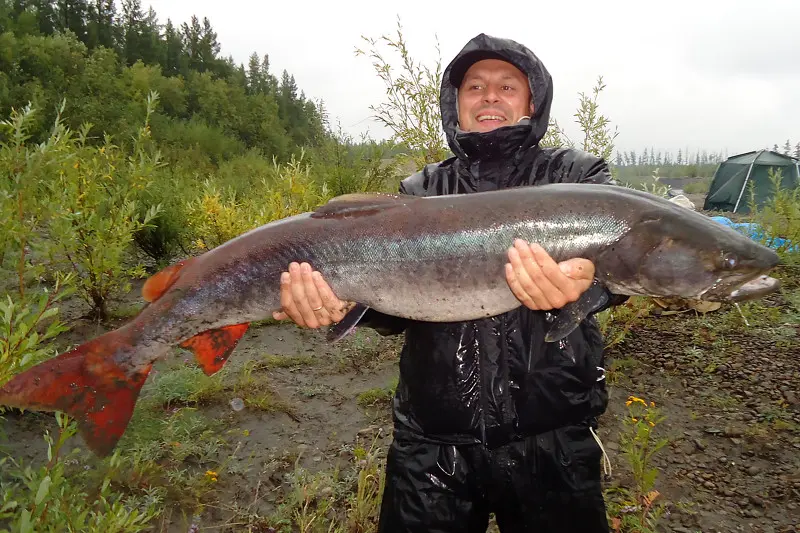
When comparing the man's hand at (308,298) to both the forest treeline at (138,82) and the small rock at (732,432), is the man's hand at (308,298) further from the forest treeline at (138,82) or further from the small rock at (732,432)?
the forest treeline at (138,82)

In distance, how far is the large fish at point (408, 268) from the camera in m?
2.27

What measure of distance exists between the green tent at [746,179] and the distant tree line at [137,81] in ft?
46.6

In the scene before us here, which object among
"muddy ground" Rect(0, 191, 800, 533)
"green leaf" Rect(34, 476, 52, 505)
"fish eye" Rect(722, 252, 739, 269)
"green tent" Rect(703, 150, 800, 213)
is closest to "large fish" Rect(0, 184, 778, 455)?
"fish eye" Rect(722, 252, 739, 269)

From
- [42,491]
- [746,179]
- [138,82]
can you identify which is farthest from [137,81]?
[42,491]

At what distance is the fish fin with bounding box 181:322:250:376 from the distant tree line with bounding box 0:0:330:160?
825cm

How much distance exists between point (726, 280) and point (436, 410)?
145 centimetres

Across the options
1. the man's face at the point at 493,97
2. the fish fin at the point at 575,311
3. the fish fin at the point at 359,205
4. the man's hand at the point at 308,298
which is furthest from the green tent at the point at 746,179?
the man's hand at the point at 308,298

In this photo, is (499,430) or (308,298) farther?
(308,298)

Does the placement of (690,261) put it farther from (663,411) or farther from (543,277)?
(663,411)

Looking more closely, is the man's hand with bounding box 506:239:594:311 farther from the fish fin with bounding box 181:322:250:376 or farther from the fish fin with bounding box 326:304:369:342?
the fish fin with bounding box 181:322:250:376

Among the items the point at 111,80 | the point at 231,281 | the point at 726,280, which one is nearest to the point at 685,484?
the point at 726,280

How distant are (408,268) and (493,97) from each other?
123 cm

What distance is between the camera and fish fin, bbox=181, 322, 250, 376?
255 cm

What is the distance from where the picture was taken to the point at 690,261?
2.28 metres
